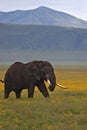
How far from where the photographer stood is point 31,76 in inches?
803

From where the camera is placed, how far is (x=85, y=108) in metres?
16.1

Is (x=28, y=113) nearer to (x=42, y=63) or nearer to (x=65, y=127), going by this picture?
(x=65, y=127)

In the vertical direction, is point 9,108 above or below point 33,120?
below

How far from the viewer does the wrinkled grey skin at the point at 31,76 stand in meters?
20.0

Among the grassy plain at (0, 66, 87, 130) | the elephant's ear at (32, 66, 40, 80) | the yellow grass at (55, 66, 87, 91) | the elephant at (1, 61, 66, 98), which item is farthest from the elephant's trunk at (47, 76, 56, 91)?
the yellow grass at (55, 66, 87, 91)

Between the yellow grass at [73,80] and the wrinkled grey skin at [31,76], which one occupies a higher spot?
the wrinkled grey skin at [31,76]

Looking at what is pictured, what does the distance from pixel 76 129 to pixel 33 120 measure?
7.42ft

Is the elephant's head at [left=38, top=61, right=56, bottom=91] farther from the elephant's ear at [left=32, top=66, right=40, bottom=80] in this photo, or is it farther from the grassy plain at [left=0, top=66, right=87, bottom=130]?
the grassy plain at [left=0, top=66, right=87, bottom=130]

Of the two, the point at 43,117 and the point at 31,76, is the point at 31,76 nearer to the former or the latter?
the point at 31,76

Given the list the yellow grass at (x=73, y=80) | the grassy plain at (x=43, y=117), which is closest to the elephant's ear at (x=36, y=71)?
the grassy plain at (x=43, y=117)

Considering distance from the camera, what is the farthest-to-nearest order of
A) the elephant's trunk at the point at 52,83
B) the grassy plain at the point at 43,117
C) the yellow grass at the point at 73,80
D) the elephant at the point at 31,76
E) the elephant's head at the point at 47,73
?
1. the yellow grass at the point at 73,80
2. the elephant at the point at 31,76
3. the elephant's head at the point at 47,73
4. the elephant's trunk at the point at 52,83
5. the grassy plain at the point at 43,117

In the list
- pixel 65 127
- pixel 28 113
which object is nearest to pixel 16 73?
pixel 28 113

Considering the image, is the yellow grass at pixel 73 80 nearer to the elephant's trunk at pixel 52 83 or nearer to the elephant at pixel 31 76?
the elephant at pixel 31 76

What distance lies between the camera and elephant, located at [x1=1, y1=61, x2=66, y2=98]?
2003cm
